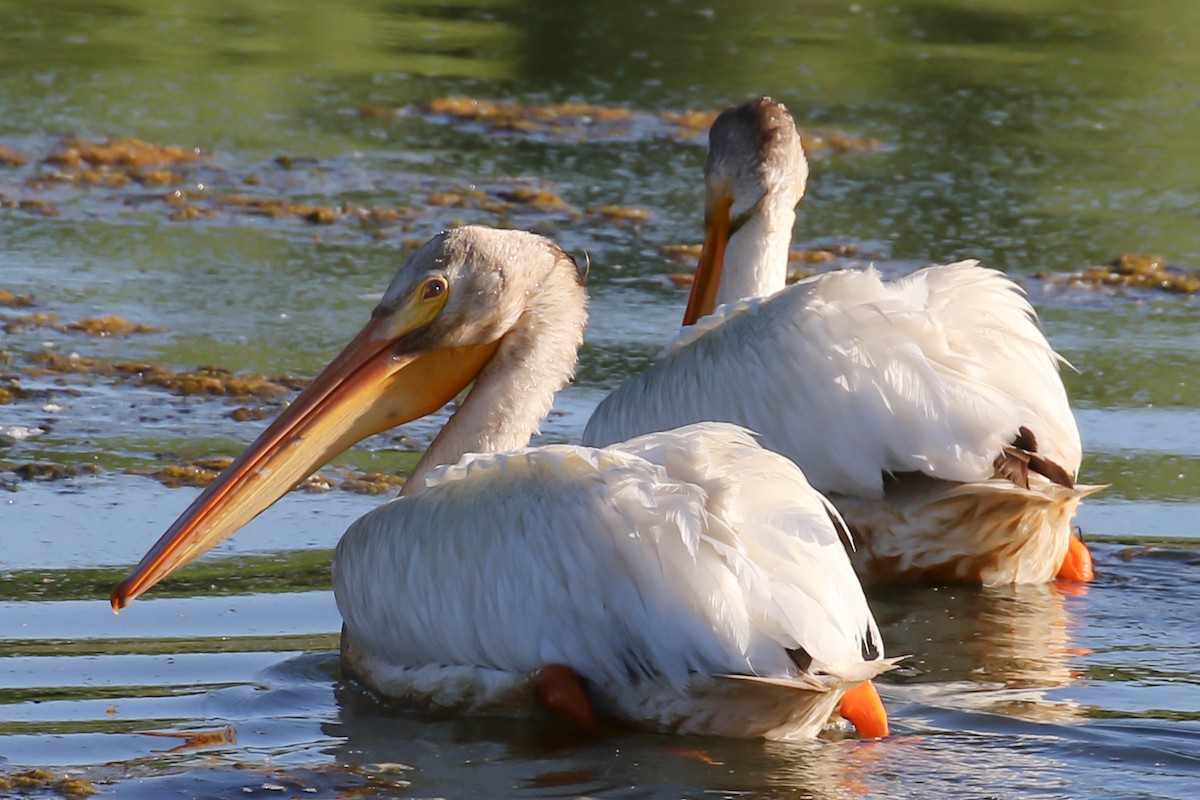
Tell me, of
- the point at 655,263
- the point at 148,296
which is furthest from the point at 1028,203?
the point at 148,296

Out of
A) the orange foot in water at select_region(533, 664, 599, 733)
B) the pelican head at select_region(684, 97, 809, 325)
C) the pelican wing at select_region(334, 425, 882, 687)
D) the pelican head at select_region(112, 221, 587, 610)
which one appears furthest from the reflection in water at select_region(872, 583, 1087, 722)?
the pelican head at select_region(684, 97, 809, 325)

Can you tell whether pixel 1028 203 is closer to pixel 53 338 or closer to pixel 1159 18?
pixel 53 338

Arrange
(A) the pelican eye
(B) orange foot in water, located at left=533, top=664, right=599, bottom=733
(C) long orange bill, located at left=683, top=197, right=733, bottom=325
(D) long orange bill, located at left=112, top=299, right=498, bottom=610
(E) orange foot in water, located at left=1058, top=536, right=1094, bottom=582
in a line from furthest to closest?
1. (C) long orange bill, located at left=683, top=197, right=733, bottom=325
2. (E) orange foot in water, located at left=1058, top=536, right=1094, bottom=582
3. (A) the pelican eye
4. (D) long orange bill, located at left=112, top=299, right=498, bottom=610
5. (B) orange foot in water, located at left=533, top=664, right=599, bottom=733

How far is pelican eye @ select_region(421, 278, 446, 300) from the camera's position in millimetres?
4293

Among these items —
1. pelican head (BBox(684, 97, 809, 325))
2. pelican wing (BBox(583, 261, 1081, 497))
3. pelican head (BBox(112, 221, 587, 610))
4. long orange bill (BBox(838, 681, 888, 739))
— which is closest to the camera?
long orange bill (BBox(838, 681, 888, 739))

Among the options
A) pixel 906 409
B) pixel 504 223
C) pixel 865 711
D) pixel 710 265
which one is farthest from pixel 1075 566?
pixel 504 223

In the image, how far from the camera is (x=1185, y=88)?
36.7 ft

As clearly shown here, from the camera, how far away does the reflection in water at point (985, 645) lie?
13.4 feet

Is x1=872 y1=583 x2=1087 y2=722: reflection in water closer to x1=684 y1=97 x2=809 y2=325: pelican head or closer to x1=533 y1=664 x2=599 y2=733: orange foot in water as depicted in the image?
x1=533 y1=664 x2=599 y2=733: orange foot in water

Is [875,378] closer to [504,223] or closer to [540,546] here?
[540,546]

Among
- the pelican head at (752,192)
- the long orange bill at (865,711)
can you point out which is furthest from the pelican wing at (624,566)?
the pelican head at (752,192)

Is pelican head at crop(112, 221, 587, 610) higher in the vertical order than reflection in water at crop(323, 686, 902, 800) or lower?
higher

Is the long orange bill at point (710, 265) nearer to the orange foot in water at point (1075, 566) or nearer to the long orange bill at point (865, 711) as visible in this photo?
the orange foot in water at point (1075, 566)

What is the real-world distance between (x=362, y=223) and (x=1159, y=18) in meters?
6.91
